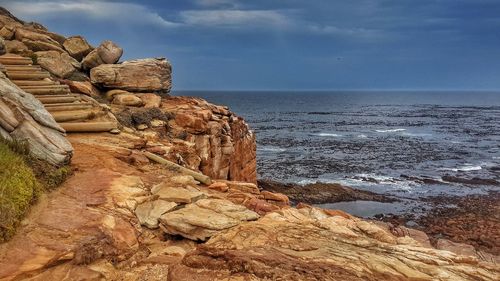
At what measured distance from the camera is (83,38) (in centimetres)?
2981

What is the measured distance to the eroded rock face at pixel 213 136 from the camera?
22766 mm

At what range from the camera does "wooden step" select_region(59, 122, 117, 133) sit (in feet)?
53.3

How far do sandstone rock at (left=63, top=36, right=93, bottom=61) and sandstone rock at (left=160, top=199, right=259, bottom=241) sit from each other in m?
21.9

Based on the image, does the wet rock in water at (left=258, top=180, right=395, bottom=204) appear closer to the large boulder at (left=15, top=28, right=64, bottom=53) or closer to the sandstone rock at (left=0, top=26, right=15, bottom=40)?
the large boulder at (left=15, top=28, right=64, bottom=53)

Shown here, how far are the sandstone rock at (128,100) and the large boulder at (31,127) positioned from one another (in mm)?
10881

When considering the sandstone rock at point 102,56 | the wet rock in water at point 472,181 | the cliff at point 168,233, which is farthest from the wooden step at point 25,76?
the wet rock in water at point 472,181

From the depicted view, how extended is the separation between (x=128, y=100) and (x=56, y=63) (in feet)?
17.2

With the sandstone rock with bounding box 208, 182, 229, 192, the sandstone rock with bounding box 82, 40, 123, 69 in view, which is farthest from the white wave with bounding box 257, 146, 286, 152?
the sandstone rock with bounding box 208, 182, 229, 192

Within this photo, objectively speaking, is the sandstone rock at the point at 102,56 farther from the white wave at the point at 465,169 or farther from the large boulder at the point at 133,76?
the white wave at the point at 465,169

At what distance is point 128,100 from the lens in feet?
77.2

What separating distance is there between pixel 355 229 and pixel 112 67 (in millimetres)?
19274

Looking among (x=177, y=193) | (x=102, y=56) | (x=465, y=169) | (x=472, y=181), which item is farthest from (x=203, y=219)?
(x=465, y=169)

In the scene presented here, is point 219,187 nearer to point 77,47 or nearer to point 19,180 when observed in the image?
point 19,180

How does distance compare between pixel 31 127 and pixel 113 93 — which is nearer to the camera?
pixel 31 127
